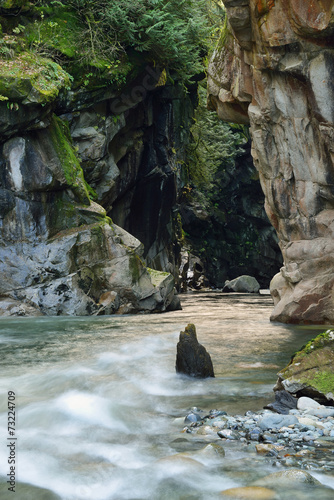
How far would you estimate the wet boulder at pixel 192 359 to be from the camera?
5910 millimetres

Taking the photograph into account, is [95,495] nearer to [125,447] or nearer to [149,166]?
[125,447]

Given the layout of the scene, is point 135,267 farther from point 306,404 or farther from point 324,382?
point 306,404

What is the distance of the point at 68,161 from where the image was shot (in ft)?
51.9

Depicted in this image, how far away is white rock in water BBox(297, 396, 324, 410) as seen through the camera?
14.3 feet

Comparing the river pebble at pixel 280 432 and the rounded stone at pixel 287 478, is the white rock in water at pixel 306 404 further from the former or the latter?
the rounded stone at pixel 287 478

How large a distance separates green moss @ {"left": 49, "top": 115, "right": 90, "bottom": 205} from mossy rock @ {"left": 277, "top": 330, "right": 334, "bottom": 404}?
11.7m

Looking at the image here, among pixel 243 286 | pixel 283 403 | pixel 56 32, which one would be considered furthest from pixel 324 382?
pixel 243 286

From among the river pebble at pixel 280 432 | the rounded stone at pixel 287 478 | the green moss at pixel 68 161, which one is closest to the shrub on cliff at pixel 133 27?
the green moss at pixel 68 161

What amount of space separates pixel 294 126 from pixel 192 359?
8.27m

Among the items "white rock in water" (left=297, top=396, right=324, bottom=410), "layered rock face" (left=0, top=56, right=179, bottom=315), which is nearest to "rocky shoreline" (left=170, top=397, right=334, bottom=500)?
"white rock in water" (left=297, top=396, right=324, bottom=410)

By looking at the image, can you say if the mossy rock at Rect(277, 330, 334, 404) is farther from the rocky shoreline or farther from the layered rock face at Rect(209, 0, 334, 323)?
the layered rock face at Rect(209, 0, 334, 323)

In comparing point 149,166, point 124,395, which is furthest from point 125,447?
point 149,166

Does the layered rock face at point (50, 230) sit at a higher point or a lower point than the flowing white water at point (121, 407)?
higher

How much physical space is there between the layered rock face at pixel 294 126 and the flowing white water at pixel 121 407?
9.75ft
